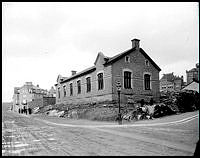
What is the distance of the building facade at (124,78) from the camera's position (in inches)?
1054

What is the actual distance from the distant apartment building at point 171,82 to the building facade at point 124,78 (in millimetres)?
38644

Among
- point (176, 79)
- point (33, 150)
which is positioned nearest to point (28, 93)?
point (176, 79)

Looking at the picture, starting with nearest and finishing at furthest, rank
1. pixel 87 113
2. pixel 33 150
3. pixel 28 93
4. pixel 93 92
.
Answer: pixel 33 150 → pixel 87 113 → pixel 93 92 → pixel 28 93

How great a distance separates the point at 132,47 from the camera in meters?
28.8

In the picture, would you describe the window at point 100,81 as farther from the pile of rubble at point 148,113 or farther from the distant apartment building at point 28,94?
the distant apartment building at point 28,94

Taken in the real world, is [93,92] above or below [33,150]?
above

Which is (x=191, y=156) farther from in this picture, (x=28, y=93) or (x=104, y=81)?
(x=28, y=93)

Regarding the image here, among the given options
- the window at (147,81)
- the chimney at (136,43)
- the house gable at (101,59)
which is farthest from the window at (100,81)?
the window at (147,81)

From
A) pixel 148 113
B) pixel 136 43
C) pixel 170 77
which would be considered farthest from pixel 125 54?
pixel 170 77

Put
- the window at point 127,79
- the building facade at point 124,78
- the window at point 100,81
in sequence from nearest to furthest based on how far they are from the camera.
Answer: the building facade at point 124,78, the window at point 127,79, the window at point 100,81

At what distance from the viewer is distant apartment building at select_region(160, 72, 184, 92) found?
6719 centimetres

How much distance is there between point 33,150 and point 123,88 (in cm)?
2021

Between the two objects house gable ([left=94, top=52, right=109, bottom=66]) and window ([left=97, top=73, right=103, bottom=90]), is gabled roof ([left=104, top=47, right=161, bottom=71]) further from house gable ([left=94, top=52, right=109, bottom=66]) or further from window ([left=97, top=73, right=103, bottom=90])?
window ([left=97, top=73, right=103, bottom=90])

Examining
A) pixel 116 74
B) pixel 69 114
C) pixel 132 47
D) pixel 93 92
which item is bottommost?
pixel 69 114
